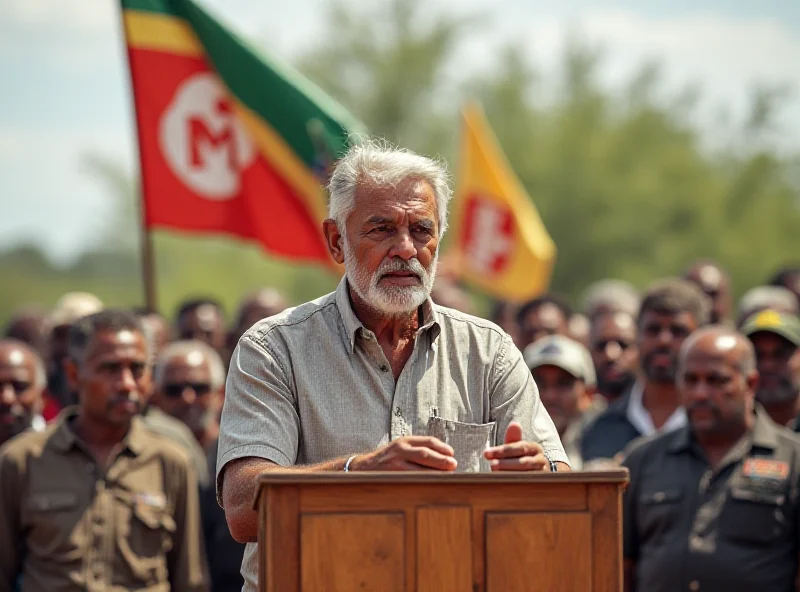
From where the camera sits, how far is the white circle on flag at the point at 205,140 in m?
10.3

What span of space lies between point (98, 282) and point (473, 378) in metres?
41.4

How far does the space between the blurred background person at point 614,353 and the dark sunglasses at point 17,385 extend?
3.98 metres

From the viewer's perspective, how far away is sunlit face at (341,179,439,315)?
14.5 ft

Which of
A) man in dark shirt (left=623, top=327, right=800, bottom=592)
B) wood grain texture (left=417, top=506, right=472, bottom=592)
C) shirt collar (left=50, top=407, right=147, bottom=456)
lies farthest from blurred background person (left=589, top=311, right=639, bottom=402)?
wood grain texture (left=417, top=506, right=472, bottom=592)

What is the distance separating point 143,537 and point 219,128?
4.19 meters

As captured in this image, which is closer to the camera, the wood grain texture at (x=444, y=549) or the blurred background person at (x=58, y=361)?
the wood grain texture at (x=444, y=549)

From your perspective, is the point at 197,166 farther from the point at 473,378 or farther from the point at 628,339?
the point at 473,378

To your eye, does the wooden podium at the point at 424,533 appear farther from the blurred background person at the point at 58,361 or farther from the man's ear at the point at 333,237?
the blurred background person at the point at 58,361

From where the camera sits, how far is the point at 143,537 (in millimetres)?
7250

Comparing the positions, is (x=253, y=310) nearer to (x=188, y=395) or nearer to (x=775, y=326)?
(x=188, y=395)

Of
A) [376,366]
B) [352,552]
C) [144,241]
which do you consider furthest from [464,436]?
[144,241]

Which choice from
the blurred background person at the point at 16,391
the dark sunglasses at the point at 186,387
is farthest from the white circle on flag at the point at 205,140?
the blurred background person at the point at 16,391

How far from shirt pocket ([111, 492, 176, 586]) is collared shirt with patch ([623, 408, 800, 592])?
243cm

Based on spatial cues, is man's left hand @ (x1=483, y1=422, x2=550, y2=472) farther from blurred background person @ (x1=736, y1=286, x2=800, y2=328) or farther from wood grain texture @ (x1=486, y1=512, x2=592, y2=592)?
blurred background person @ (x1=736, y1=286, x2=800, y2=328)
